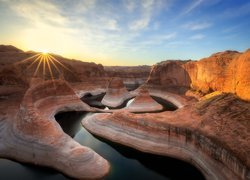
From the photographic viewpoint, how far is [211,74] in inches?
1336

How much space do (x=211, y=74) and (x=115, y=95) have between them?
1966 cm

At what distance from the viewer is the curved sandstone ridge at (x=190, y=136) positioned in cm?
1259

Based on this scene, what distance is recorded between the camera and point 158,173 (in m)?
15.5

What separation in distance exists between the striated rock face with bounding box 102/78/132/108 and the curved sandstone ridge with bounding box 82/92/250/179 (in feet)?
52.8

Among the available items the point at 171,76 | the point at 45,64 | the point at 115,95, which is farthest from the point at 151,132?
the point at 45,64

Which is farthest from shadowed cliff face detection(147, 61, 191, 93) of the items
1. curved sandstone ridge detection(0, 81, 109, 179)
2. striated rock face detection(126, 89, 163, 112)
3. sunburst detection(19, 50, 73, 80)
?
curved sandstone ridge detection(0, 81, 109, 179)

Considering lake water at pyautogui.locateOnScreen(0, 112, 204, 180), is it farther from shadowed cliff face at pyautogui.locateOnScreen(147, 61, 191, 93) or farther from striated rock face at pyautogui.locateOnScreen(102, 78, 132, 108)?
shadowed cliff face at pyautogui.locateOnScreen(147, 61, 191, 93)

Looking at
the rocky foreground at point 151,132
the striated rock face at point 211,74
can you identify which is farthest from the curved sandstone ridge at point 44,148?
the striated rock face at point 211,74

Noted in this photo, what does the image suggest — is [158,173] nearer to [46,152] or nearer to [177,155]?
[177,155]

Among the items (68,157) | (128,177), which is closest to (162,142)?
(128,177)

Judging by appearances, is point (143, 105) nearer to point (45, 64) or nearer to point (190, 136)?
point (190, 136)

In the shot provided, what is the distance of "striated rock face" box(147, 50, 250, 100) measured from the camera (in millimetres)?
21030

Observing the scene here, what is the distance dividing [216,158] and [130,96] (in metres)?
34.6

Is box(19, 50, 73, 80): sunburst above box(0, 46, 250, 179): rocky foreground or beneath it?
above
